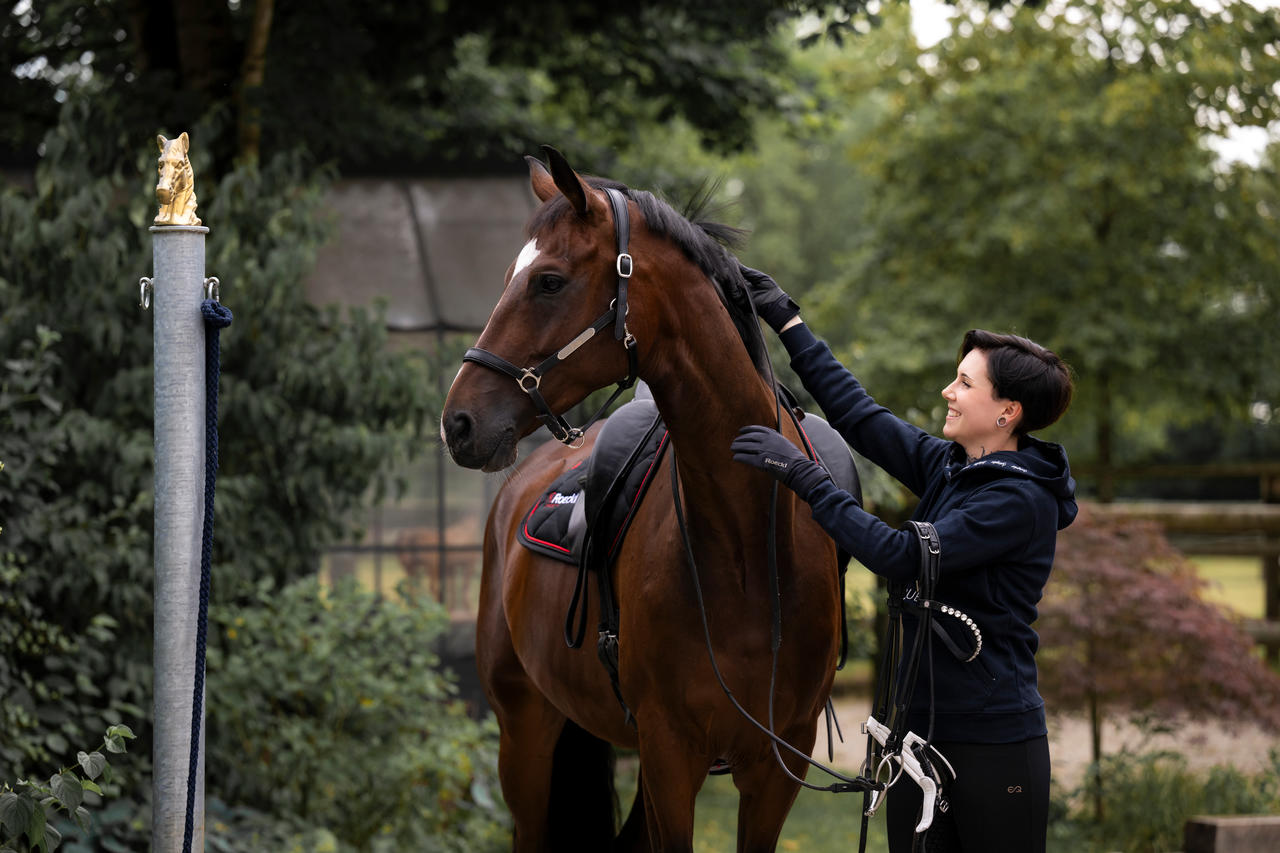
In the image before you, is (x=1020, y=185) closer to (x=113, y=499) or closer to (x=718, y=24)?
(x=718, y=24)

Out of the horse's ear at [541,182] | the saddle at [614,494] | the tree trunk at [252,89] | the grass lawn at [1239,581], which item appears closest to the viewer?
the horse's ear at [541,182]

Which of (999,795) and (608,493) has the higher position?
(608,493)

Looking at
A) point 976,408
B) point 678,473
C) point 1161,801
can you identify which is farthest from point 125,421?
point 1161,801

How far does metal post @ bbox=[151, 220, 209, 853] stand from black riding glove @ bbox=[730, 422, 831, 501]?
1.18 metres

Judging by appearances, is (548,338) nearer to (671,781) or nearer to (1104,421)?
(671,781)

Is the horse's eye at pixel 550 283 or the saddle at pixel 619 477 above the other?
the horse's eye at pixel 550 283

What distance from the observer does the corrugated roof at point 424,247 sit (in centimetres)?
746

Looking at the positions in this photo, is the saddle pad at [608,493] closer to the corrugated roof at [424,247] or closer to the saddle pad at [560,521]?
the saddle pad at [560,521]

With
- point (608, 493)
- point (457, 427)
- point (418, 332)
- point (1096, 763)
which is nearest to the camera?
point (457, 427)

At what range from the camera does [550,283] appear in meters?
2.45

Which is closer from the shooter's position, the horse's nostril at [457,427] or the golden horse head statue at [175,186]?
the horse's nostril at [457,427]

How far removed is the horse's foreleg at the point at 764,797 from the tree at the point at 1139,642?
164 inches

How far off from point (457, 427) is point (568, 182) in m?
0.54

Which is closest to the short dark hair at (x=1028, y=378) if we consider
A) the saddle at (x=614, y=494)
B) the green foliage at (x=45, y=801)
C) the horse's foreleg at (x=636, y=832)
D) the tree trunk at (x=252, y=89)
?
the saddle at (x=614, y=494)
